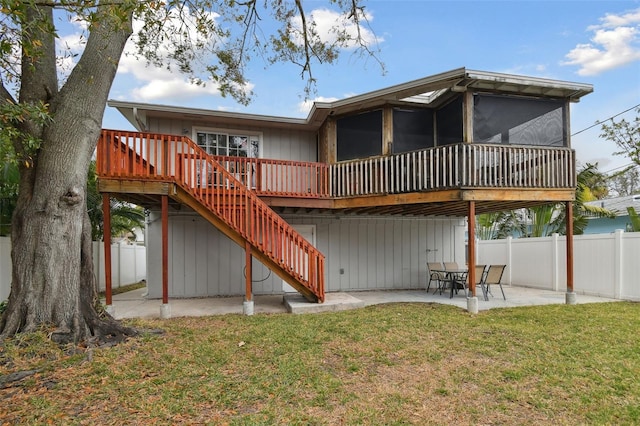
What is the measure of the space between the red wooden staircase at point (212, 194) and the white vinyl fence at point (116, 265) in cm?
253

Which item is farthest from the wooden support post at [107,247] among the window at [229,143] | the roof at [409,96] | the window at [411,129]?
the window at [411,129]

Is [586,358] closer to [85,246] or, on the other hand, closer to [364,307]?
[364,307]

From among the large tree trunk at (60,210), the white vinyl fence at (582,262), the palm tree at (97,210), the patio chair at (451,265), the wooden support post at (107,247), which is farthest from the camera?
the palm tree at (97,210)

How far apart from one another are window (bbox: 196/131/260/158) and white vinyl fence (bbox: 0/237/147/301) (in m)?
4.41

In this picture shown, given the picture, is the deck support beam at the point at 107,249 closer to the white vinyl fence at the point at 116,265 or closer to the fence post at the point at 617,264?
the white vinyl fence at the point at 116,265

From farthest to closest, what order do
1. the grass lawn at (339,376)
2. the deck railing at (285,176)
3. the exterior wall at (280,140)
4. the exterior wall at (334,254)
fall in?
the exterior wall at (280,140)
the exterior wall at (334,254)
the deck railing at (285,176)
the grass lawn at (339,376)

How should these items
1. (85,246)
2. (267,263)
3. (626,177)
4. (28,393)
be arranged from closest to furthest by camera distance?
(28,393) → (85,246) → (267,263) → (626,177)

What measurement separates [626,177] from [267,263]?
32503 millimetres

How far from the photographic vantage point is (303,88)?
8.36 meters

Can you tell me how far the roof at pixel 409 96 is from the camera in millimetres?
7102

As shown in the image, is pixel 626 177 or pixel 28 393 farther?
pixel 626 177

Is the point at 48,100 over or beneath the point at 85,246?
over

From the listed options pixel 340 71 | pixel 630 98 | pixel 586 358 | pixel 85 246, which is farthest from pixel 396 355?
pixel 630 98

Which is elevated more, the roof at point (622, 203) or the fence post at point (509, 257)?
the roof at point (622, 203)
